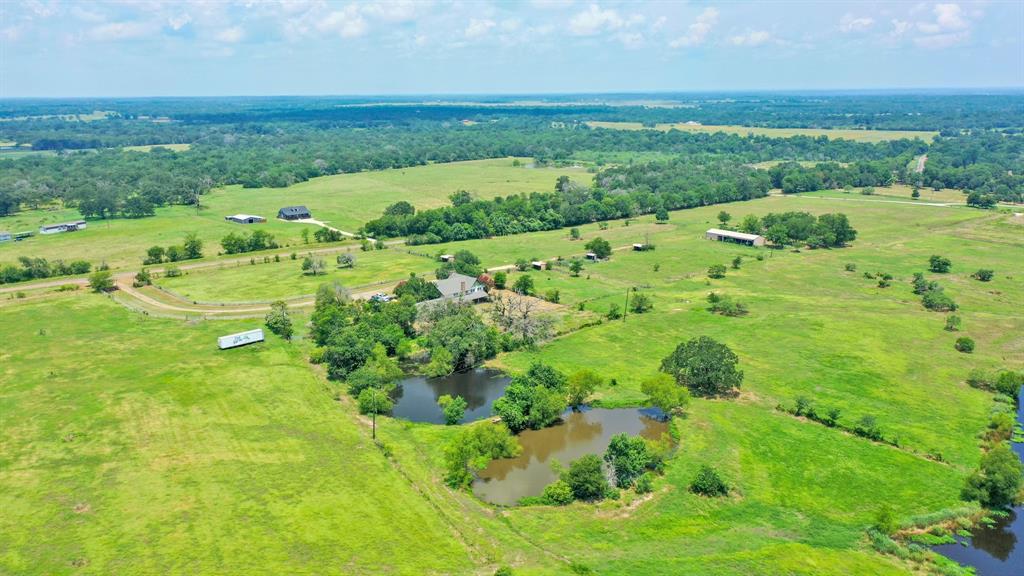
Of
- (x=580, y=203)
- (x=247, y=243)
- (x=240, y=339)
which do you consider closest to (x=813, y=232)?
(x=580, y=203)

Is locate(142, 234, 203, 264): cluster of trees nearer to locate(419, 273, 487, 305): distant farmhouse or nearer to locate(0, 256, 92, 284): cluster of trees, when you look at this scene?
locate(0, 256, 92, 284): cluster of trees

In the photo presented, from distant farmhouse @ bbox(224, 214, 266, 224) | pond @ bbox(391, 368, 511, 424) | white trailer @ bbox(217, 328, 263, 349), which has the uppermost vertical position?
distant farmhouse @ bbox(224, 214, 266, 224)

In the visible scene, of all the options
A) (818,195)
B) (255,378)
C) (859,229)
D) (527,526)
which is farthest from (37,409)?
(818,195)

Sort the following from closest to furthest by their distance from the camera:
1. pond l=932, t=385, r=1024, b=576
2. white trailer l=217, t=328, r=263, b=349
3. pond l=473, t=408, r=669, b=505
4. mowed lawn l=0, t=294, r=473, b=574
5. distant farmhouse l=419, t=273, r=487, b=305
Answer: mowed lawn l=0, t=294, r=473, b=574
pond l=932, t=385, r=1024, b=576
pond l=473, t=408, r=669, b=505
white trailer l=217, t=328, r=263, b=349
distant farmhouse l=419, t=273, r=487, b=305

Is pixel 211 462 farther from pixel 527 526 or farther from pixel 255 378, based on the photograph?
pixel 527 526

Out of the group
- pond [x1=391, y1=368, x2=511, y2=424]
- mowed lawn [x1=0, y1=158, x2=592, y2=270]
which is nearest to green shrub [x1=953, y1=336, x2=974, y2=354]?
pond [x1=391, y1=368, x2=511, y2=424]

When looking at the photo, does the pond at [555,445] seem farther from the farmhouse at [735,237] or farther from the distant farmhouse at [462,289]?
the farmhouse at [735,237]
